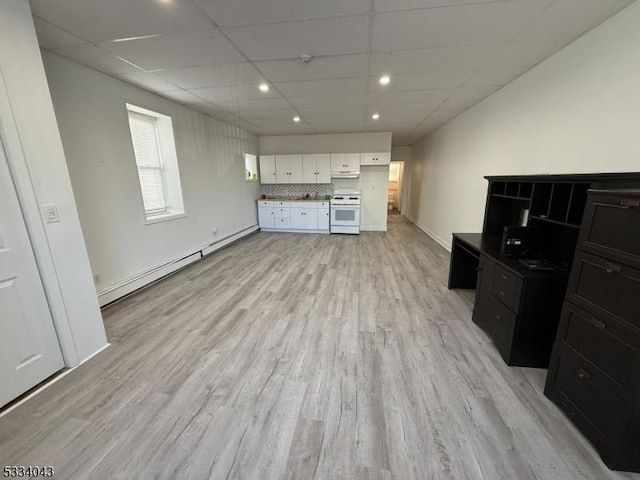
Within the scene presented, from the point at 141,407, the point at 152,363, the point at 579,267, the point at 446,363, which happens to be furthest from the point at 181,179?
the point at 579,267

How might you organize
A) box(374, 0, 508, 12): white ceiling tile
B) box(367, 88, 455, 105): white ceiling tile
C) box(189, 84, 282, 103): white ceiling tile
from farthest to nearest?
1. box(367, 88, 455, 105): white ceiling tile
2. box(189, 84, 282, 103): white ceiling tile
3. box(374, 0, 508, 12): white ceiling tile

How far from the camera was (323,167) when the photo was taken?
6.47 m

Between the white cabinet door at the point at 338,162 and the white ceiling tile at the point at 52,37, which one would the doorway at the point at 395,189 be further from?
the white ceiling tile at the point at 52,37

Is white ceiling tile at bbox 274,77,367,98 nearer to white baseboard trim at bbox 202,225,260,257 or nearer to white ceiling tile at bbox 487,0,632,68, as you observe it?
white ceiling tile at bbox 487,0,632,68

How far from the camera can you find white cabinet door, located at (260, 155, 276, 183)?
6.63 m

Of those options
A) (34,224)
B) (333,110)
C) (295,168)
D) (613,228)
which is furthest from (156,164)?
(613,228)

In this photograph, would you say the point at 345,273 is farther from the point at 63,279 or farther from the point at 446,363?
the point at 63,279

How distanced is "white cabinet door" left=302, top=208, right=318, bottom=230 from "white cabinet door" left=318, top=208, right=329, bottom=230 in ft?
0.26

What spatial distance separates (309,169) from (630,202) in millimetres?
5853

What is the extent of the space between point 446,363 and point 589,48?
9.03ft

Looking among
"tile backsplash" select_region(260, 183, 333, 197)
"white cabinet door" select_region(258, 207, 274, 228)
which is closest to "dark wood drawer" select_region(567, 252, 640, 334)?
"tile backsplash" select_region(260, 183, 333, 197)

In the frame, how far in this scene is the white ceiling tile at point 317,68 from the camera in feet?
8.14

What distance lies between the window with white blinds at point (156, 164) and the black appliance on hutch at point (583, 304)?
13.7ft

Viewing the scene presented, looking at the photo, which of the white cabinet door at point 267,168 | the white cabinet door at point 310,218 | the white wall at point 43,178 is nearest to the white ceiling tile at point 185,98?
the white wall at point 43,178
